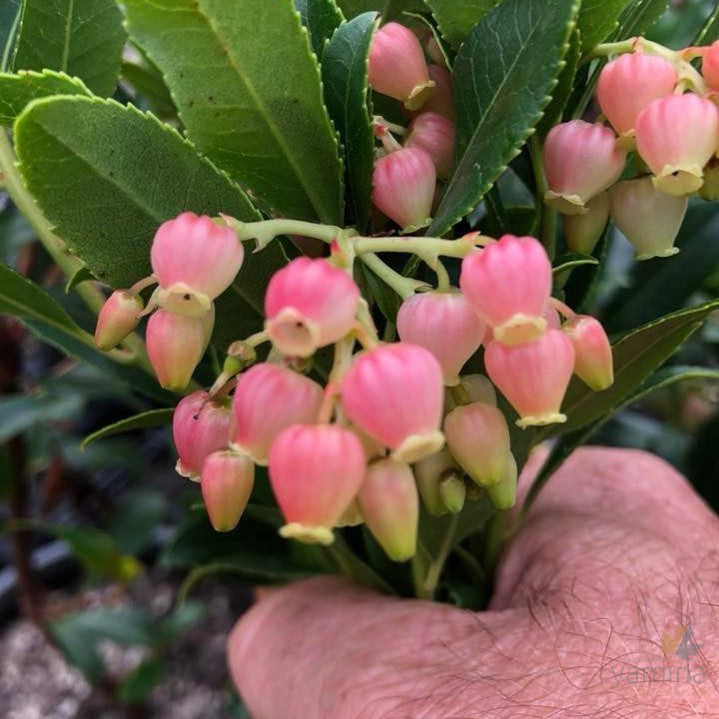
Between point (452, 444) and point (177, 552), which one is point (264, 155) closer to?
point (452, 444)

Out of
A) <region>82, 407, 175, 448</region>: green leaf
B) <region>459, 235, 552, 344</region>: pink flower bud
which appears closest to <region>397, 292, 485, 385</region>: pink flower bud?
<region>459, 235, 552, 344</region>: pink flower bud

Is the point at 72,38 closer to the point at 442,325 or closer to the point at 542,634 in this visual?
the point at 442,325

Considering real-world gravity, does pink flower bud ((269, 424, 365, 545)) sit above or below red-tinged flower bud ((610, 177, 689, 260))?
below

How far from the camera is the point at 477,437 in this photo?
40 centimetres

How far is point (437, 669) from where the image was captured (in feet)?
1.86

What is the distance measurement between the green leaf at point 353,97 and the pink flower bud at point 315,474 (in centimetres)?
19

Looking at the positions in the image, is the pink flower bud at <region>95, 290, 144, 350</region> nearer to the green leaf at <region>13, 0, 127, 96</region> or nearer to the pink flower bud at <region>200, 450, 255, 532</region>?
the pink flower bud at <region>200, 450, 255, 532</region>

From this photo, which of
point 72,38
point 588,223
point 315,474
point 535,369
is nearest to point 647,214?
point 588,223

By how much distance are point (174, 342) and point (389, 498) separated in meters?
0.12

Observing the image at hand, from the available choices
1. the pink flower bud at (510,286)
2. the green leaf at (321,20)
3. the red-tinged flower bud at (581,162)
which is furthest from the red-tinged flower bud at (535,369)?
the green leaf at (321,20)

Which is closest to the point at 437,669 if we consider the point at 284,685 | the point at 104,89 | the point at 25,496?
the point at 284,685

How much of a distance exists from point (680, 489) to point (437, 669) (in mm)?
330

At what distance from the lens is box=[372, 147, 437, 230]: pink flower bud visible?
1.54 feet

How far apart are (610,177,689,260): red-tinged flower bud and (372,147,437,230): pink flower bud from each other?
0.10 meters
